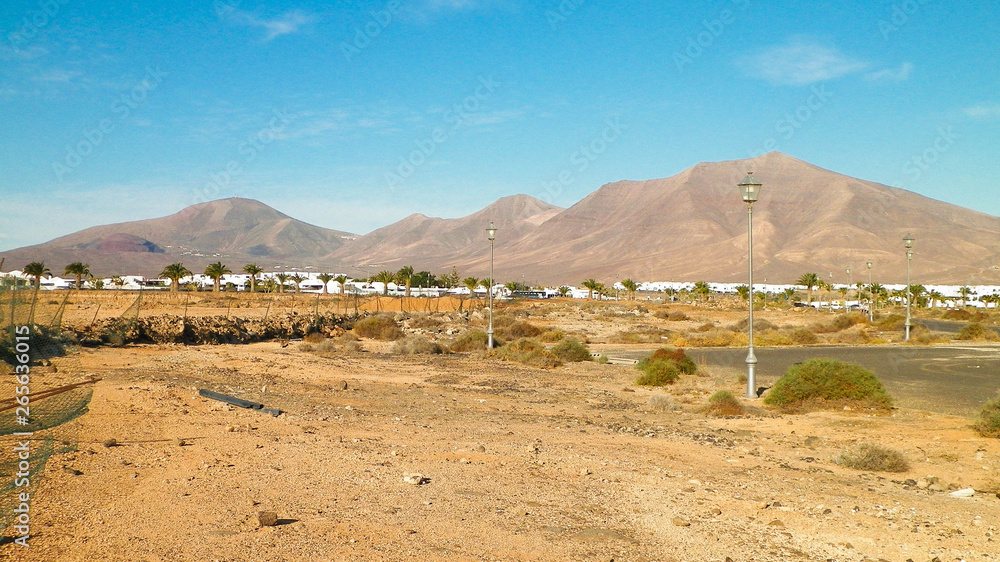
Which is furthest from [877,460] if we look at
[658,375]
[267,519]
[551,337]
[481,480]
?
[551,337]

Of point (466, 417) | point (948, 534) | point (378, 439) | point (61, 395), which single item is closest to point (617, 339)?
point (466, 417)

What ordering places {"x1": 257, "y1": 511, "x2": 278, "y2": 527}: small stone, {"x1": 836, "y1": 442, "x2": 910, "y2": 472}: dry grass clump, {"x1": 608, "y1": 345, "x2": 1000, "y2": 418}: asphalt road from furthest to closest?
1. {"x1": 608, "y1": 345, "x2": 1000, "y2": 418}: asphalt road
2. {"x1": 836, "y1": 442, "x2": 910, "y2": 472}: dry grass clump
3. {"x1": 257, "y1": 511, "x2": 278, "y2": 527}: small stone

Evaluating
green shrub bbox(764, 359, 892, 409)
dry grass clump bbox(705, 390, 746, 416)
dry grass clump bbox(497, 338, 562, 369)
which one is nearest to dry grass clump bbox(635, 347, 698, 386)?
dry grass clump bbox(497, 338, 562, 369)

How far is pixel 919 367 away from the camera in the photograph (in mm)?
26469

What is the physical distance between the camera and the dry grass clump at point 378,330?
37684 mm

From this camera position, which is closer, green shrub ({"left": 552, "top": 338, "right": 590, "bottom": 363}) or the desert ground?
the desert ground

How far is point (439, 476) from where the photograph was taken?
9047mm

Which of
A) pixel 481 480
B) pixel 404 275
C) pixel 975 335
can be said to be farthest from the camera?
pixel 404 275

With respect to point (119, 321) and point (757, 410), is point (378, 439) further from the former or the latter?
point (119, 321)

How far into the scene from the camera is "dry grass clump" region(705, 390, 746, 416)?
16203 millimetres

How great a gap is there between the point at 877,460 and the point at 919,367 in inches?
730

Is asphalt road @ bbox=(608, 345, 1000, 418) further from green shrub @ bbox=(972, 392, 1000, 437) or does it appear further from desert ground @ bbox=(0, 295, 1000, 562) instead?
green shrub @ bbox=(972, 392, 1000, 437)

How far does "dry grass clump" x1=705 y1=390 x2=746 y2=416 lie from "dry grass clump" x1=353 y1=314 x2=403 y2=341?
22.9 m

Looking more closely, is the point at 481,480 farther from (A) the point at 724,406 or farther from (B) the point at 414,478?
(A) the point at 724,406
